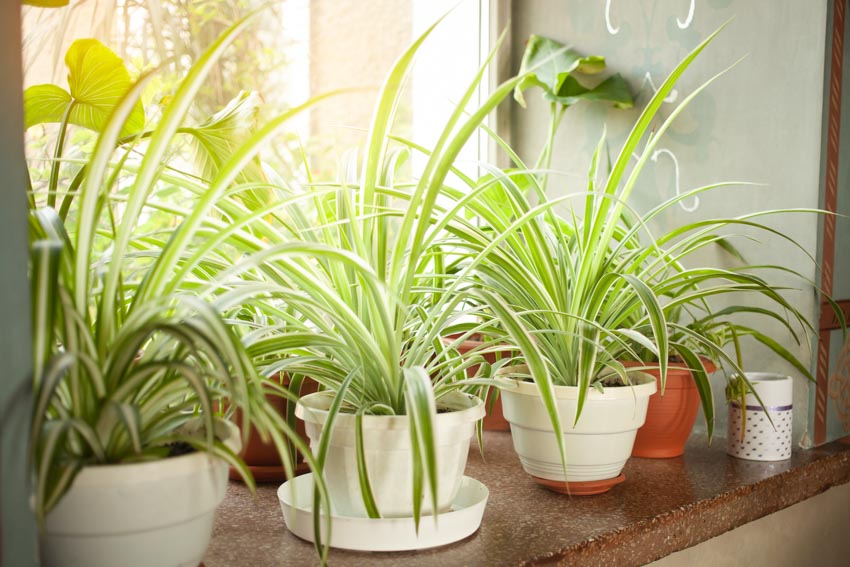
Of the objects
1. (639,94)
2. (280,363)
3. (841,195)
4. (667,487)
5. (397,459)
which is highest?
(639,94)

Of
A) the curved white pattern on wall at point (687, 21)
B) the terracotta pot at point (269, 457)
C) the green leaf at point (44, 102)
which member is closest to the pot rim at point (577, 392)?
→ the terracotta pot at point (269, 457)

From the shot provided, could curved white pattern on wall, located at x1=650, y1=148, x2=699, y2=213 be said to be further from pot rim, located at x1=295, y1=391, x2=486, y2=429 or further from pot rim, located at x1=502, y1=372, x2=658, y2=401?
pot rim, located at x1=295, y1=391, x2=486, y2=429

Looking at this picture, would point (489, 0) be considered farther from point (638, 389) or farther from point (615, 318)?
point (638, 389)

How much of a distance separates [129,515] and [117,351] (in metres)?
0.14

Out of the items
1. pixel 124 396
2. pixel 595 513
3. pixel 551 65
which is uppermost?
pixel 551 65

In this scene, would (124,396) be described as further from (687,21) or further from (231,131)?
(687,21)

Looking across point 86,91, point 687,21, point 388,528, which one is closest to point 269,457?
point 388,528

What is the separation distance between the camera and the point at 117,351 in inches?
27.9

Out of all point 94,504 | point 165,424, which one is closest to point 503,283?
point 165,424

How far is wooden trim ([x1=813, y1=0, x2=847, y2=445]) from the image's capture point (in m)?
1.36

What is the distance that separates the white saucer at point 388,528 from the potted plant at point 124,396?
16 centimetres

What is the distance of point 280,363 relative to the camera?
0.91m

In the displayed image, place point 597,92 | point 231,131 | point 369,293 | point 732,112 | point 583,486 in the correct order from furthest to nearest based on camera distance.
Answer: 1. point 597,92
2. point 732,112
3. point 583,486
4. point 231,131
5. point 369,293

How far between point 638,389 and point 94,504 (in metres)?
0.70
